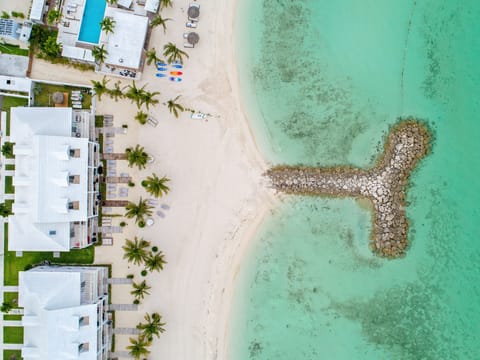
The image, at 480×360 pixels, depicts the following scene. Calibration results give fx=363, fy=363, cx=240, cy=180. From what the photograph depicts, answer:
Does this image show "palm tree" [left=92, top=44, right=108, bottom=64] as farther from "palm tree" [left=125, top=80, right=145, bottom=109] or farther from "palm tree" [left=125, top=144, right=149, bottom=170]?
"palm tree" [left=125, top=144, right=149, bottom=170]

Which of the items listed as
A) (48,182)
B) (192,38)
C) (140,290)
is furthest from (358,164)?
(48,182)

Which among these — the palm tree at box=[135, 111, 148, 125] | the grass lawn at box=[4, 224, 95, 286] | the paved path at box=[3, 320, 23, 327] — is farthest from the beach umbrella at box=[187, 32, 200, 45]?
the paved path at box=[3, 320, 23, 327]

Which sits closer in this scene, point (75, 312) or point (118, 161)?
point (75, 312)

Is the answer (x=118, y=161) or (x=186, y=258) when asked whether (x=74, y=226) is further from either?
(x=186, y=258)

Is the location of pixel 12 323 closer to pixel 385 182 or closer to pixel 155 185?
pixel 155 185

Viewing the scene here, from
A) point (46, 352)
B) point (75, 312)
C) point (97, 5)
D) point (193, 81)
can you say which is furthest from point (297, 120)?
point (46, 352)

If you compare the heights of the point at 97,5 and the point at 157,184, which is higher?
the point at 97,5
